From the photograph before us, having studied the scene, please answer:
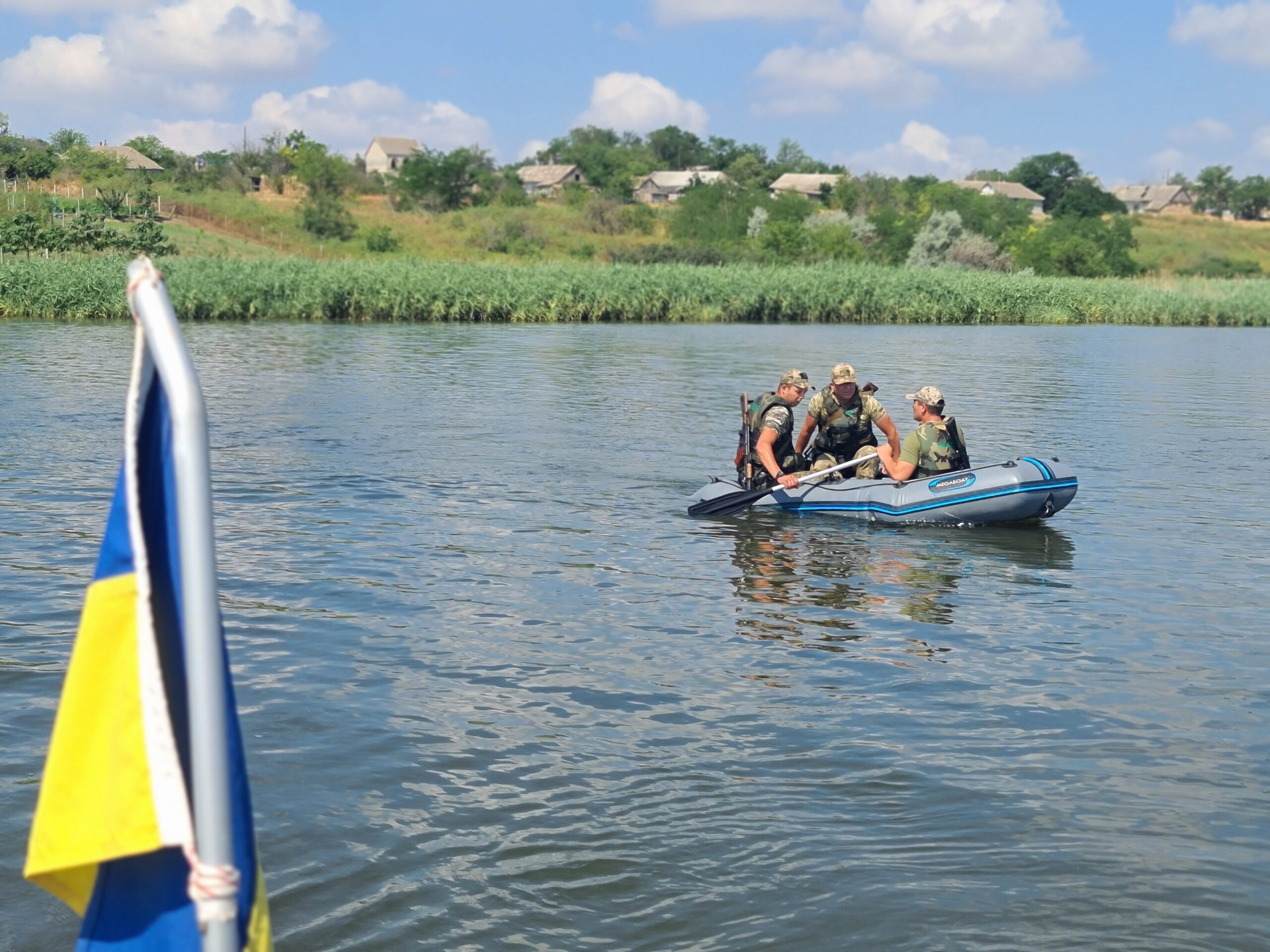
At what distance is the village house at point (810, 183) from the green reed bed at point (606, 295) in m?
61.2

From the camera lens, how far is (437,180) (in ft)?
255

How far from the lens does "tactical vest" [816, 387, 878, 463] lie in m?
12.1

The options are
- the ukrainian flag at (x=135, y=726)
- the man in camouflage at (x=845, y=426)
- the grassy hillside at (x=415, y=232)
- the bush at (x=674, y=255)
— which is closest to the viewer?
the ukrainian flag at (x=135, y=726)

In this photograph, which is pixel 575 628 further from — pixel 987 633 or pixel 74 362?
pixel 74 362

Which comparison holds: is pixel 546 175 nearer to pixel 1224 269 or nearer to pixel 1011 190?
pixel 1011 190

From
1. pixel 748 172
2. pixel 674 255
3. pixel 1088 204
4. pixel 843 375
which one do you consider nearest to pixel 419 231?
pixel 674 255

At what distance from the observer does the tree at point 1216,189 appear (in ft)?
426

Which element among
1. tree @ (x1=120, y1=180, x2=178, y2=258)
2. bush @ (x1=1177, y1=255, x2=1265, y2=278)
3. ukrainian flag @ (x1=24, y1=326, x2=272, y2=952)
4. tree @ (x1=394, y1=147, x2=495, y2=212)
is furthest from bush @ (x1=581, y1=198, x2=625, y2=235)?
ukrainian flag @ (x1=24, y1=326, x2=272, y2=952)

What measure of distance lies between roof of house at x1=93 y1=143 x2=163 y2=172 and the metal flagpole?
252 ft

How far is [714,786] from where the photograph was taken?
5.74m

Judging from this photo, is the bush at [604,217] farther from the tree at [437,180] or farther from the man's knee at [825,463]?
the man's knee at [825,463]

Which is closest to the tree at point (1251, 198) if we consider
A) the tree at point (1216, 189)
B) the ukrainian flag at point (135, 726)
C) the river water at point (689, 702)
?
the tree at point (1216, 189)

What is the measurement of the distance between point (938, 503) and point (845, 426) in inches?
44.3

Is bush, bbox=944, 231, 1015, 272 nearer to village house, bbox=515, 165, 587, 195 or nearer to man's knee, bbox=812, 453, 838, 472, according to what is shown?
man's knee, bbox=812, 453, 838, 472
